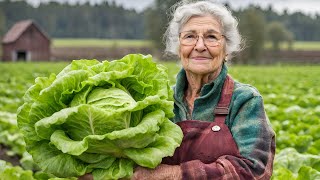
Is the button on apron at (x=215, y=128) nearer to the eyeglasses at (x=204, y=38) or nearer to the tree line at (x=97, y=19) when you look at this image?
the eyeglasses at (x=204, y=38)

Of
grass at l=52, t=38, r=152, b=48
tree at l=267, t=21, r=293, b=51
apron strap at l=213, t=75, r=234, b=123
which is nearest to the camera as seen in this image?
apron strap at l=213, t=75, r=234, b=123

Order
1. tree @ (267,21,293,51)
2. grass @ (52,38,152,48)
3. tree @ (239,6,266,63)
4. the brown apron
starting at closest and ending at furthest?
the brown apron, tree @ (239,6,266,63), tree @ (267,21,293,51), grass @ (52,38,152,48)

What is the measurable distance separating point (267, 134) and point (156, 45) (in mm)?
62583

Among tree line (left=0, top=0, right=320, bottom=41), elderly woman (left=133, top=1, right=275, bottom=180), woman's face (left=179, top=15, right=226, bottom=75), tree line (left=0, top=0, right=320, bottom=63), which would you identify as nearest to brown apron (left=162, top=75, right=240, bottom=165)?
elderly woman (left=133, top=1, right=275, bottom=180)

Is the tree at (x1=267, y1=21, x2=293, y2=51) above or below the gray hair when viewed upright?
below

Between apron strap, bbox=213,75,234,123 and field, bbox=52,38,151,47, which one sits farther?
field, bbox=52,38,151,47

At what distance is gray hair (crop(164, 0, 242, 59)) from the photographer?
2799 millimetres

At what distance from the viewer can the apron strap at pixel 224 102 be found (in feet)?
8.95

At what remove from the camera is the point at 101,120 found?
2.46m

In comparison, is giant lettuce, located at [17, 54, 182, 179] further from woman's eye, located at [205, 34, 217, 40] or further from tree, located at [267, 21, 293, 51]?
tree, located at [267, 21, 293, 51]

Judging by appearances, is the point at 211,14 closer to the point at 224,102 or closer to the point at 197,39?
the point at 197,39

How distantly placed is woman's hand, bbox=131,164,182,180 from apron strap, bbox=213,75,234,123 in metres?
0.37

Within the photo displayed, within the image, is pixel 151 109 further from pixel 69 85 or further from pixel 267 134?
pixel 267 134

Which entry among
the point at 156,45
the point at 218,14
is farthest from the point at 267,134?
the point at 156,45
